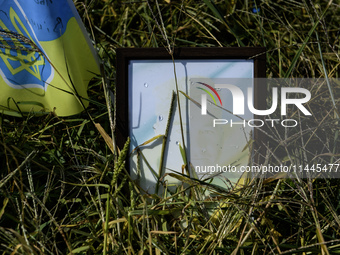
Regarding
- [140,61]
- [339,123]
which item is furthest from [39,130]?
[339,123]

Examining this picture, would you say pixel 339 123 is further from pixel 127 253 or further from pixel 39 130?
pixel 39 130

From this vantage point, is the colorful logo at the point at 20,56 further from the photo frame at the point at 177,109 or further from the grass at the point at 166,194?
the photo frame at the point at 177,109

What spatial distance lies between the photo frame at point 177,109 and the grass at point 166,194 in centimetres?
5

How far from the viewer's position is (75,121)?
1415 millimetres

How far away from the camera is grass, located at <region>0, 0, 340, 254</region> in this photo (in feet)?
3.52

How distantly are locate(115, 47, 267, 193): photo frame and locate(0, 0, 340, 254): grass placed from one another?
5 centimetres

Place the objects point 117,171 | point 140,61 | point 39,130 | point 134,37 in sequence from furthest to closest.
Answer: point 134,37 < point 39,130 < point 140,61 < point 117,171

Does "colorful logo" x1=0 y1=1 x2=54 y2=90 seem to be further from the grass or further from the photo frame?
the photo frame

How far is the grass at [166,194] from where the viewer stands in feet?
3.52

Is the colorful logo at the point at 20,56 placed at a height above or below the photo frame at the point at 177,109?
above

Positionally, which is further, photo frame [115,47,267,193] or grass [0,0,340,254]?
photo frame [115,47,267,193]

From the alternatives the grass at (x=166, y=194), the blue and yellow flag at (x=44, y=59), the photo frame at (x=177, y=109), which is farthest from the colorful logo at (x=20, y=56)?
the photo frame at (x=177, y=109)

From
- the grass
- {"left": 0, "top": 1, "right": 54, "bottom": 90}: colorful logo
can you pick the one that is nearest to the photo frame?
the grass

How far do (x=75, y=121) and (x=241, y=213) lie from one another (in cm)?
63
